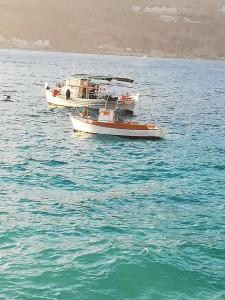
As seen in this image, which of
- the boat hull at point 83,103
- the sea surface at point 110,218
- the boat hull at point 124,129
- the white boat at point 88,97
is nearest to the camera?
the sea surface at point 110,218

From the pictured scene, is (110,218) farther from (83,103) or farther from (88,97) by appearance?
(88,97)

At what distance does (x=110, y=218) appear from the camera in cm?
2634

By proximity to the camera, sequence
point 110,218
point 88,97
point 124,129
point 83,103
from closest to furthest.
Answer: point 110,218
point 124,129
point 83,103
point 88,97

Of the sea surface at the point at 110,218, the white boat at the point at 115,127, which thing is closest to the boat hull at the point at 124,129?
the white boat at the point at 115,127

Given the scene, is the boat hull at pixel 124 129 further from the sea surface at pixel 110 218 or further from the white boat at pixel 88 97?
the white boat at pixel 88 97

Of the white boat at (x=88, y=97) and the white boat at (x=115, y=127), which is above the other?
the white boat at (x=88, y=97)

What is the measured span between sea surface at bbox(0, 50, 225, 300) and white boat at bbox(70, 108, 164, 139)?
706 millimetres

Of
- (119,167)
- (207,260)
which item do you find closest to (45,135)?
(119,167)

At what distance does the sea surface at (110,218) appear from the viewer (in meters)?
20.2

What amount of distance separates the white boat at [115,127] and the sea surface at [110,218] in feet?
2.32

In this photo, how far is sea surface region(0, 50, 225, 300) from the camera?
66.3 feet

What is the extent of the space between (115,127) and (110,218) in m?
22.4

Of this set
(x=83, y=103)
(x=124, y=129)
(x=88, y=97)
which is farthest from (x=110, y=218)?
(x=88, y=97)

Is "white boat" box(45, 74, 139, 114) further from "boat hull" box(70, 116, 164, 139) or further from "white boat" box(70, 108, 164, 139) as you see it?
"boat hull" box(70, 116, 164, 139)
